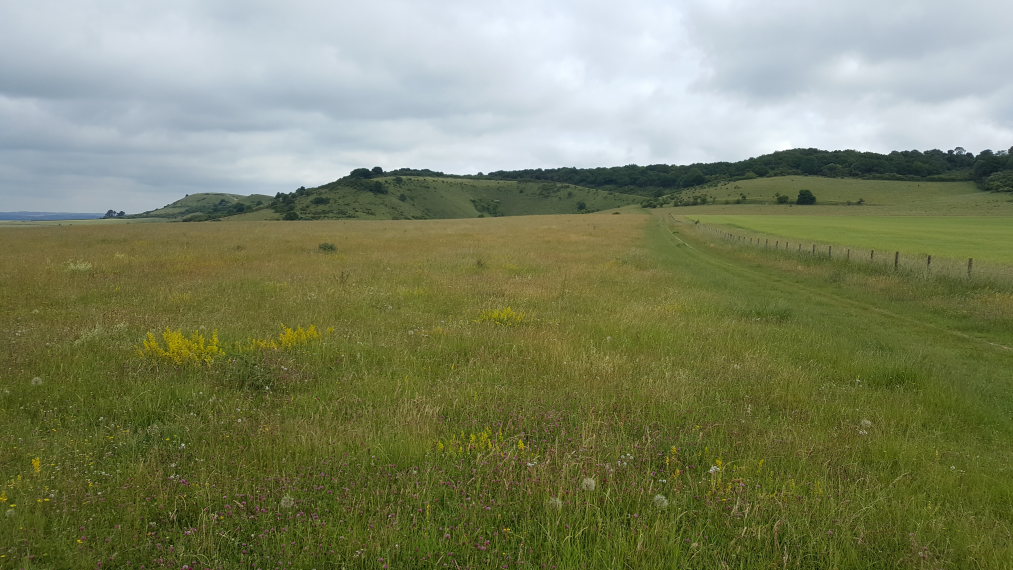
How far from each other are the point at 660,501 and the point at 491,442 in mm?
1567

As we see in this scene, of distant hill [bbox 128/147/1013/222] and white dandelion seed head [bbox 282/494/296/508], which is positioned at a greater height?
distant hill [bbox 128/147/1013/222]

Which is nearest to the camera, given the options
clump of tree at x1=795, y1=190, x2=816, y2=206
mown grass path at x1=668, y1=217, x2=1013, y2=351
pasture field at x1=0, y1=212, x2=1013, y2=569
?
pasture field at x1=0, y1=212, x2=1013, y2=569

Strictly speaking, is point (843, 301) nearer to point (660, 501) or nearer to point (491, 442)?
point (660, 501)

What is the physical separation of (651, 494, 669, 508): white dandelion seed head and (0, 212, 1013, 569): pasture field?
0.02 metres

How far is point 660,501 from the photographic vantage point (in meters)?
3.77

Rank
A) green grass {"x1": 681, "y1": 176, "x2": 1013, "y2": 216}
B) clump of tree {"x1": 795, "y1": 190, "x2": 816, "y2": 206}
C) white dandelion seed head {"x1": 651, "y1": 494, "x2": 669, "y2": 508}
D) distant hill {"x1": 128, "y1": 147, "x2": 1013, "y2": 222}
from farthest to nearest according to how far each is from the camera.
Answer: distant hill {"x1": 128, "y1": 147, "x2": 1013, "y2": 222}, clump of tree {"x1": 795, "y1": 190, "x2": 816, "y2": 206}, green grass {"x1": 681, "y1": 176, "x2": 1013, "y2": 216}, white dandelion seed head {"x1": 651, "y1": 494, "x2": 669, "y2": 508}

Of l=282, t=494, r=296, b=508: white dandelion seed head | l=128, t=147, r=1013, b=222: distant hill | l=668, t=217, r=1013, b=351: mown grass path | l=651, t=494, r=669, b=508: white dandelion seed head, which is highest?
l=128, t=147, r=1013, b=222: distant hill

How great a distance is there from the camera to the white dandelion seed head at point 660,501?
12.2 feet

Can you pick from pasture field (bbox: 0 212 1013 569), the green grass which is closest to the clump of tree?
the green grass

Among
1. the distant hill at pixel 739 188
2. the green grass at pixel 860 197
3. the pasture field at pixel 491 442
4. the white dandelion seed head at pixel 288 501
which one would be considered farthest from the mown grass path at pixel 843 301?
the distant hill at pixel 739 188

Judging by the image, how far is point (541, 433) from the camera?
198 inches

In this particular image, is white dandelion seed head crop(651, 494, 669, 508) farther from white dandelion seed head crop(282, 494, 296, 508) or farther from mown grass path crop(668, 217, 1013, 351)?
mown grass path crop(668, 217, 1013, 351)

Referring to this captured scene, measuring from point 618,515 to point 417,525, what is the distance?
4.77ft

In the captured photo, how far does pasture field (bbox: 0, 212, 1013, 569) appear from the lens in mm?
3340
